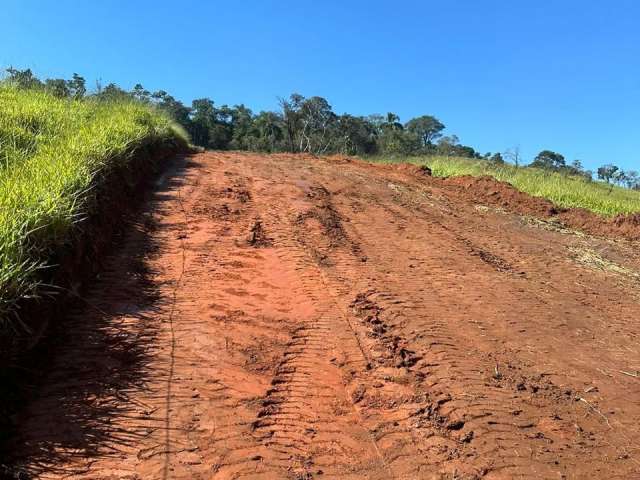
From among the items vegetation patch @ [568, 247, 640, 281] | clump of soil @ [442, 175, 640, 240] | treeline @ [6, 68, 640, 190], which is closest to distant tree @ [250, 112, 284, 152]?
treeline @ [6, 68, 640, 190]

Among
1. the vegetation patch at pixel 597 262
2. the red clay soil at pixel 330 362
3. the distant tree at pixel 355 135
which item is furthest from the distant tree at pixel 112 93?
the distant tree at pixel 355 135

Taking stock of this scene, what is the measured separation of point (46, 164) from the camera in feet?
18.7

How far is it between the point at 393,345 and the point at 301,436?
1353 millimetres

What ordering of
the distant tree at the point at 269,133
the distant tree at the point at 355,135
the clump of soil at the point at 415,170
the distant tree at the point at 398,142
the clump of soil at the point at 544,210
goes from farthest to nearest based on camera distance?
1. the distant tree at the point at 269,133
2. the distant tree at the point at 355,135
3. the distant tree at the point at 398,142
4. the clump of soil at the point at 415,170
5. the clump of soil at the point at 544,210

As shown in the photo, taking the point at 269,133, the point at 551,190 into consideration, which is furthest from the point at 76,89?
the point at 269,133

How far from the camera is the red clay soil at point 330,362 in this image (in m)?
3.04

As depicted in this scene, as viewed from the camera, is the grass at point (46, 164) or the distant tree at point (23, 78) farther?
the distant tree at point (23, 78)

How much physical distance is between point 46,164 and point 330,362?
12.5ft

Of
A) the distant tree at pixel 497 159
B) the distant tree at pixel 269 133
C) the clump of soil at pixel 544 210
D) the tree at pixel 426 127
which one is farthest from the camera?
the tree at pixel 426 127

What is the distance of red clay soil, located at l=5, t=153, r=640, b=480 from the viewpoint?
9.97 feet

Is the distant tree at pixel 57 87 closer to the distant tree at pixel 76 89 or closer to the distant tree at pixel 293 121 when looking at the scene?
the distant tree at pixel 76 89

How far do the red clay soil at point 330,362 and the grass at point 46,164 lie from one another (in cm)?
64

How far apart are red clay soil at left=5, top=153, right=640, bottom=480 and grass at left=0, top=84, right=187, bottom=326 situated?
2.08ft

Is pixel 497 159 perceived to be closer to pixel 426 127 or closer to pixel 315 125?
pixel 315 125
